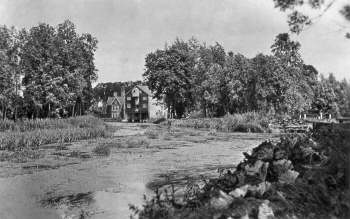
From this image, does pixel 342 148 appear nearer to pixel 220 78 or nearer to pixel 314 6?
pixel 314 6

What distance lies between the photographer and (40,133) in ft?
103

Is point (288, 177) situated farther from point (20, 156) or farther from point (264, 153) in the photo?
point (20, 156)

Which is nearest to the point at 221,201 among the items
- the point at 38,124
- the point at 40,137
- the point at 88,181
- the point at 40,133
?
the point at 88,181

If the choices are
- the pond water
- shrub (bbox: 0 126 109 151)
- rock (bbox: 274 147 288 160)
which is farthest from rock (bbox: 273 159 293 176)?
shrub (bbox: 0 126 109 151)

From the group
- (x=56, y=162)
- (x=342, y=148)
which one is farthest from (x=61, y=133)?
(x=342, y=148)

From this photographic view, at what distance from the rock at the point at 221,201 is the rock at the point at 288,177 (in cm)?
154

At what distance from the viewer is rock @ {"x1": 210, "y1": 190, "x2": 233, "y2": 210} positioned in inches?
236

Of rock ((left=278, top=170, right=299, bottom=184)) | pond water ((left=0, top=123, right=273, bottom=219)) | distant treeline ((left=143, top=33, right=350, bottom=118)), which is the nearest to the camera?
rock ((left=278, top=170, right=299, bottom=184))

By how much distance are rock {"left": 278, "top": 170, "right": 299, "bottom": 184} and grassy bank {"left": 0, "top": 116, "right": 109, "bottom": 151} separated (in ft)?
72.4

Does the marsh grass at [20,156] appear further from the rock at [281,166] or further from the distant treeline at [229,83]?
the distant treeline at [229,83]

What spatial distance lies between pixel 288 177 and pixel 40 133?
2654cm

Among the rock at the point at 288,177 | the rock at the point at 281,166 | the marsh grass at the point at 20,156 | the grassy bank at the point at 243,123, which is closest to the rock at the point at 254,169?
the rock at the point at 281,166

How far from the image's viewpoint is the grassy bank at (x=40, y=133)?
27.9 meters

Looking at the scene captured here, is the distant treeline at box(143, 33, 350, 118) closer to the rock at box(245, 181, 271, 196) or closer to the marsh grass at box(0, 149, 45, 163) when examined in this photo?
the marsh grass at box(0, 149, 45, 163)
